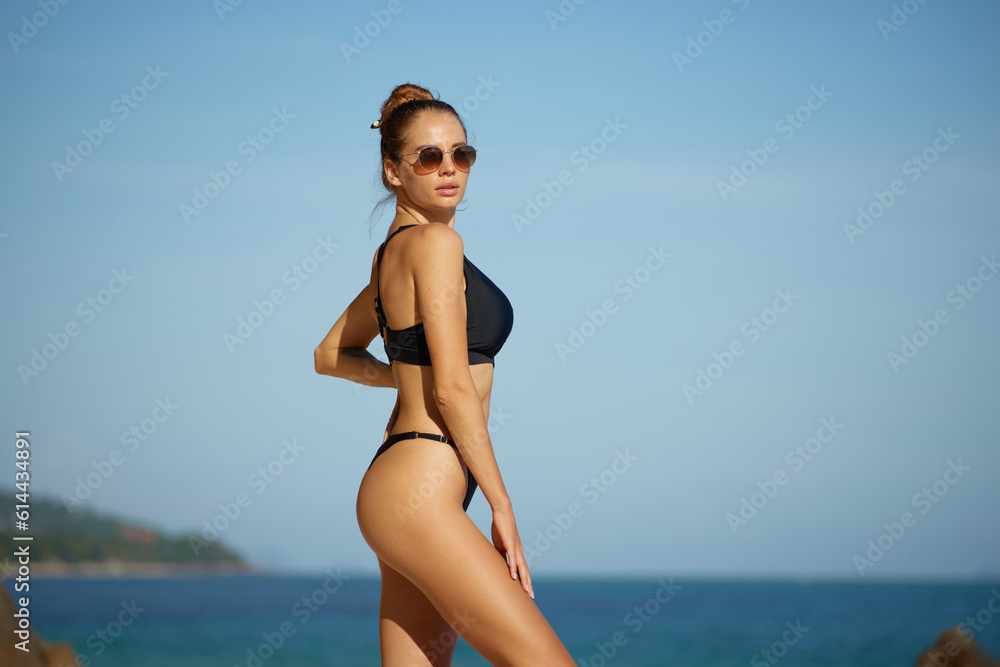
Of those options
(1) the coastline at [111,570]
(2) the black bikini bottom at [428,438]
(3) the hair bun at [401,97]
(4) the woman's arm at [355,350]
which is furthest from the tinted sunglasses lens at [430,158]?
(1) the coastline at [111,570]

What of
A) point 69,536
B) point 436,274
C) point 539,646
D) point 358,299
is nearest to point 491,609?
point 539,646

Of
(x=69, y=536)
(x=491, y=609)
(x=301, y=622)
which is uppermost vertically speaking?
(x=491, y=609)

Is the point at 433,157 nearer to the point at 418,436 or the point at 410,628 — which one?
the point at 418,436

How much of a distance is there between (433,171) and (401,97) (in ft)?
1.24

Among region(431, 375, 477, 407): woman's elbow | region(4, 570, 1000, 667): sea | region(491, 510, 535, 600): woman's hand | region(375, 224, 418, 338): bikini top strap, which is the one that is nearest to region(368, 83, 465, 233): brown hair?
region(375, 224, 418, 338): bikini top strap

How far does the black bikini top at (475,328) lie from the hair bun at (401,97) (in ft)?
1.58

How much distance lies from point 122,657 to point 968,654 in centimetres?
2700

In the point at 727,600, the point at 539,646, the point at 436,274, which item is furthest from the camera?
the point at 727,600

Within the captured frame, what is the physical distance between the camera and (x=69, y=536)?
84.4 m

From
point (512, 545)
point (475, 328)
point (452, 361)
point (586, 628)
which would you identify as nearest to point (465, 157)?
point (475, 328)

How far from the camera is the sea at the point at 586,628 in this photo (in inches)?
1156

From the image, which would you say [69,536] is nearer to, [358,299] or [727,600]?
[727,600]

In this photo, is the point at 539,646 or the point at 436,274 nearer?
the point at 539,646

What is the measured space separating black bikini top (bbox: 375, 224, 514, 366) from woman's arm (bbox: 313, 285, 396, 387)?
0.48 meters
